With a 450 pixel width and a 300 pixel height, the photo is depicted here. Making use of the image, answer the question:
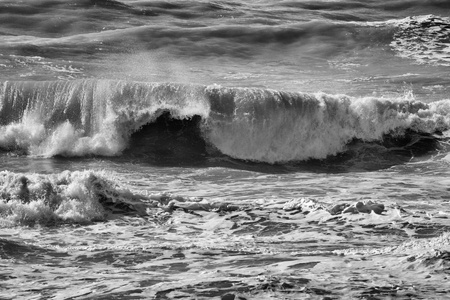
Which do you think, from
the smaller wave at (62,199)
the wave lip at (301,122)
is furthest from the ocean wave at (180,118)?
the smaller wave at (62,199)

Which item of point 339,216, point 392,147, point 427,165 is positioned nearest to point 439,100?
point 392,147

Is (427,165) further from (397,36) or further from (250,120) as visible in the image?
(397,36)

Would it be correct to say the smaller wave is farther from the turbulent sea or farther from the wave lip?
the wave lip

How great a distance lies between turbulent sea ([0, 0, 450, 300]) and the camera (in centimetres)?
782

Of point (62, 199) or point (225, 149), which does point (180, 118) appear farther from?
point (62, 199)

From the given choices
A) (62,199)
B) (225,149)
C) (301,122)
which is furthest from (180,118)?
(62,199)

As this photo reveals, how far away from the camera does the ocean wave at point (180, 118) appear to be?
15.6m

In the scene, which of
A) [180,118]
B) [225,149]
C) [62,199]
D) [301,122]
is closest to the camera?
[62,199]

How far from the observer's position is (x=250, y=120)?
1619 centimetres

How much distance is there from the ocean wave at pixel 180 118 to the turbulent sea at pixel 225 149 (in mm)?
32

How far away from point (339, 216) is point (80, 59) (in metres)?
12.1

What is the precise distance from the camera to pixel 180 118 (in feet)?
53.3

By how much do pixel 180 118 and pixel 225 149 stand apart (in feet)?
3.69

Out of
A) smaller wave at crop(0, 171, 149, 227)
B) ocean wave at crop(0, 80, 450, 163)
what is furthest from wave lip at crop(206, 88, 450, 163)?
smaller wave at crop(0, 171, 149, 227)
